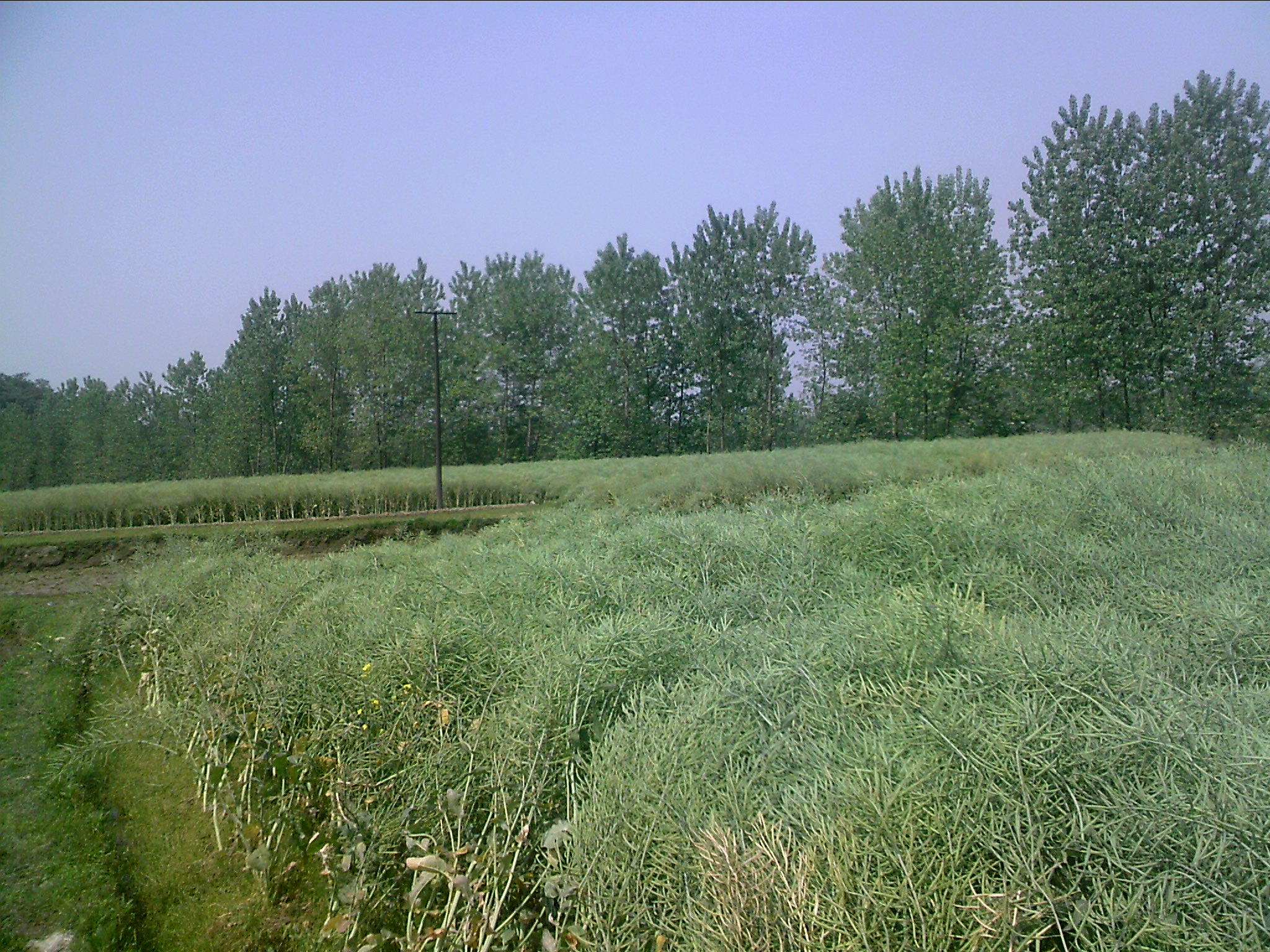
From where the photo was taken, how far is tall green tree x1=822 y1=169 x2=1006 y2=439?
2147 cm

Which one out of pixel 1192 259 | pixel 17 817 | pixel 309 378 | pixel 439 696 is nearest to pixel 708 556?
pixel 439 696

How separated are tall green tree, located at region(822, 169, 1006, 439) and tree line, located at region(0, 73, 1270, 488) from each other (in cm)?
6

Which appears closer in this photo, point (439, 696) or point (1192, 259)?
point (439, 696)

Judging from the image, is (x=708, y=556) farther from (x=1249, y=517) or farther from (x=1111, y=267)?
(x=1111, y=267)

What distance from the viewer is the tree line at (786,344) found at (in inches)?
625

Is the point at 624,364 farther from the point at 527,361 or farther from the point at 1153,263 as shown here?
the point at 1153,263

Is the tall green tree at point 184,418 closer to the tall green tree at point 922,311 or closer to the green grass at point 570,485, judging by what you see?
the green grass at point 570,485

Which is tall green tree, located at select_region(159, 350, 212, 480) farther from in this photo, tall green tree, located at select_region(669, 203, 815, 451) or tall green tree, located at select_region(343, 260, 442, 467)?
tall green tree, located at select_region(669, 203, 815, 451)

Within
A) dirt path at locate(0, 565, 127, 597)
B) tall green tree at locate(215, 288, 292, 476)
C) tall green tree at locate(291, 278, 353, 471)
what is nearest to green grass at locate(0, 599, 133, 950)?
dirt path at locate(0, 565, 127, 597)

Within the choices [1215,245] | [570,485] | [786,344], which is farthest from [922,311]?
[570,485]

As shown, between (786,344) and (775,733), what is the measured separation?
905 inches

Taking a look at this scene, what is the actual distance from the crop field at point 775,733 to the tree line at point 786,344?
6675 millimetres

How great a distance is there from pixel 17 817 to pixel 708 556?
3346mm

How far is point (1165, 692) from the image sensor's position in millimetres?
2219
